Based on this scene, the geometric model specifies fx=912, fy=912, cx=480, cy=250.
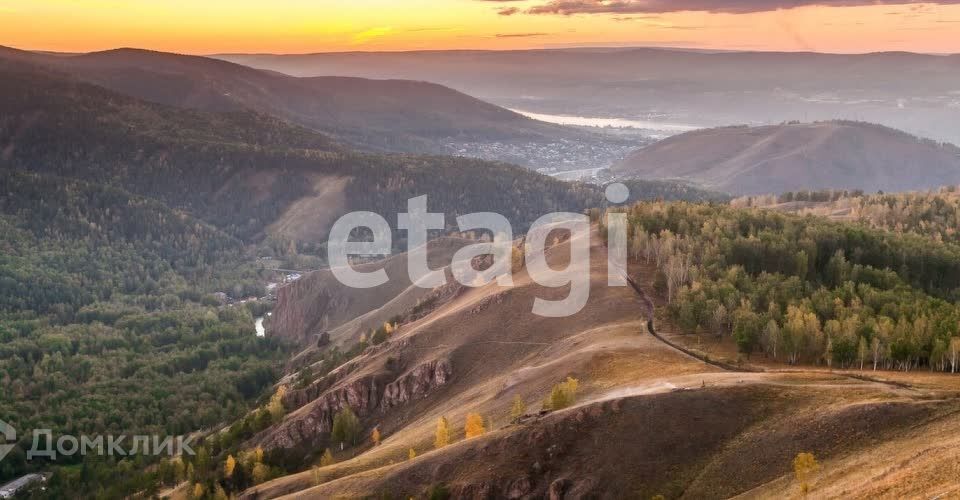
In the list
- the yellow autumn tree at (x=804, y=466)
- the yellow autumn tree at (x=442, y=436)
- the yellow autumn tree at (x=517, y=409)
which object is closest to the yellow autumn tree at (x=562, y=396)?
the yellow autumn tree at (x=517, y=409)

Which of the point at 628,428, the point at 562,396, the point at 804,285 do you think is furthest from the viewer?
the point at 804,285

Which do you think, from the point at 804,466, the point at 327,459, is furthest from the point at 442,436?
the point at 804,466

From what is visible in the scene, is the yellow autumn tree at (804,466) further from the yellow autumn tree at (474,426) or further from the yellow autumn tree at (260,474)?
the yellow autumn tree at (260,474)

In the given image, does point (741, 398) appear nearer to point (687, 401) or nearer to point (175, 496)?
point (687, 401)

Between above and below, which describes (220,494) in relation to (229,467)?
above

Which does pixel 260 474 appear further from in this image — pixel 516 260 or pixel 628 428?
pixel 516 260

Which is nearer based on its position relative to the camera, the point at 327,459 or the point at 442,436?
the point at 442,436

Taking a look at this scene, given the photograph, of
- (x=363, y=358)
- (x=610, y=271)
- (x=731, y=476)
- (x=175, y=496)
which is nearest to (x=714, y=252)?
(x=610, y=271)
